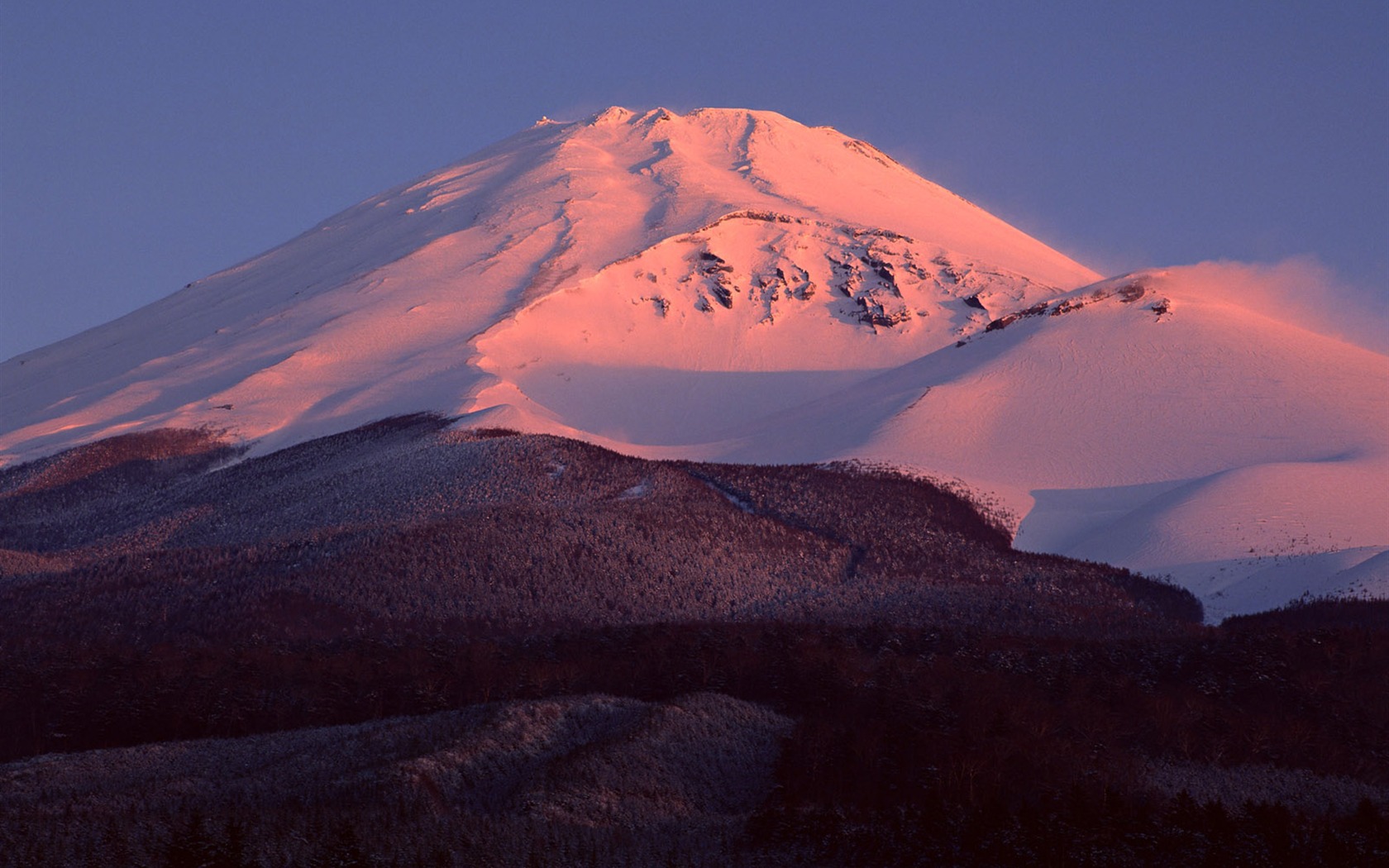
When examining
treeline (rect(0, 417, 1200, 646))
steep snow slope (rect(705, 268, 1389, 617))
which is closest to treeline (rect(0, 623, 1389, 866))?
treeline (rect(0, 417, 1200, 646))

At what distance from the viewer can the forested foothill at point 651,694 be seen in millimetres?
19656

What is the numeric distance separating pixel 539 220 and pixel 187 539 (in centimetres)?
6720

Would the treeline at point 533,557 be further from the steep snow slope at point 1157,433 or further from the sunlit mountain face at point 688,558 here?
the steep snow slope at point 1157,433

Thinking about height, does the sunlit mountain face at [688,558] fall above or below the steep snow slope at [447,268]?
below

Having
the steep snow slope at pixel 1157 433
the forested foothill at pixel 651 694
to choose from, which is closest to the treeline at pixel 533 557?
the forested foothill at pixel 651 694

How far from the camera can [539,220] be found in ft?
400

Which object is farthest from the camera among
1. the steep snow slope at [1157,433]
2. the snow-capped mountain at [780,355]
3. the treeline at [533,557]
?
the snow-capped mountain at [780,355]

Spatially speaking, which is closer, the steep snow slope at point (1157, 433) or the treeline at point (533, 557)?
the treeline at point (533, 557)

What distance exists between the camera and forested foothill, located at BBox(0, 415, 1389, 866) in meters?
19.7

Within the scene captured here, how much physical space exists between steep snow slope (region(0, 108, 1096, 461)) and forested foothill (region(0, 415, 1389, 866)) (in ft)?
90.8

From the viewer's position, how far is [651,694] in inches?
1176

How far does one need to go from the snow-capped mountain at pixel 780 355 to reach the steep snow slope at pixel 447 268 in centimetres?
41

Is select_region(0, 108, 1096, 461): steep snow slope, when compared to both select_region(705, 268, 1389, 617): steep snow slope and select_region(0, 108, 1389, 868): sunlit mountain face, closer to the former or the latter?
select_region(0, 108, 1389, 868): sunlit mountain face

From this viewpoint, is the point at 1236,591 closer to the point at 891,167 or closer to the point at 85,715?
the point at 85,715
